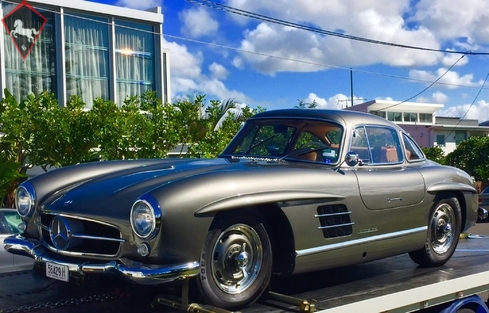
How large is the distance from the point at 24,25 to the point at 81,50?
1814 mm

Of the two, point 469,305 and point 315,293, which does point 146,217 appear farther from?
point 469,305

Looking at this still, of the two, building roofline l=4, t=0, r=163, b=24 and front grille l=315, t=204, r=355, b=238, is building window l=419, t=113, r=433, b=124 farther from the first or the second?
front grille l=315, t=204, r=355, b=238

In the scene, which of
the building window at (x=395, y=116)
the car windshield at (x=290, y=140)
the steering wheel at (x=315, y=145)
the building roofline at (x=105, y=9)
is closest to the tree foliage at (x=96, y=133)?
the building roofline at (x=105, y=9)

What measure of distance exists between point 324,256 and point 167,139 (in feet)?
27.4

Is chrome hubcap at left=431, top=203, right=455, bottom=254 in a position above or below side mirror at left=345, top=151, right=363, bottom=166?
below

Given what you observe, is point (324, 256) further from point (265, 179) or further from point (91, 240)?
point (91, 240)

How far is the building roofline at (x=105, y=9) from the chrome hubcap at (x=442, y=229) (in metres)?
14.4

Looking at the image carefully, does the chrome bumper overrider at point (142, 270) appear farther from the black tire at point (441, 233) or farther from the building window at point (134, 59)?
the building window at point (134, 59)

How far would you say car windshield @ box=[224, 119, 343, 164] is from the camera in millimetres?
4824

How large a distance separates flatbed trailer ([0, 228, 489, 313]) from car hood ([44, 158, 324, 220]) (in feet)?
1.85

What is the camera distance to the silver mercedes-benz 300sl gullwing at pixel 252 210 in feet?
11.5

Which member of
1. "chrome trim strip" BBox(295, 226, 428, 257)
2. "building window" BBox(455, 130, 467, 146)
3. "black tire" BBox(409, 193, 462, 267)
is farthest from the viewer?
"building window" BBox(455, 130, 467, 146)

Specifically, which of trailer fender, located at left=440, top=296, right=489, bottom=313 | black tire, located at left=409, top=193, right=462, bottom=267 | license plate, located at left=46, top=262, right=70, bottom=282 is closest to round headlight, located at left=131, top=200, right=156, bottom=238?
license plate, located at left=46, top=262, right=70, bottom=282

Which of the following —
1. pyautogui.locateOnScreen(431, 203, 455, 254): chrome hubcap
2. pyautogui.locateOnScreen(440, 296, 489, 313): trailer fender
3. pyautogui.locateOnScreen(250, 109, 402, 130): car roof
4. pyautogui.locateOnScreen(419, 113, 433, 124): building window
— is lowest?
pyautogui.locateOnScreen(440, 296, 489, 313): trailer fender
